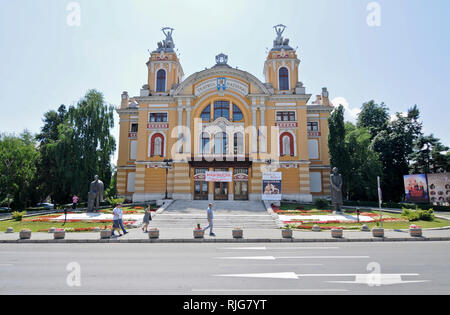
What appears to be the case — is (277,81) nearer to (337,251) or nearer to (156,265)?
(337,251)

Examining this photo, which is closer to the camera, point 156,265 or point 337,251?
point 156,265

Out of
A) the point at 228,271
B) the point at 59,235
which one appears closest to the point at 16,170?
the point at 59,235

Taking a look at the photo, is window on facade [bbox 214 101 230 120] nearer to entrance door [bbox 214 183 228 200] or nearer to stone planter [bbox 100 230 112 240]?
entrance door [bbox 214 183 228 200]

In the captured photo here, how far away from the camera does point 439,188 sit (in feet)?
97.5

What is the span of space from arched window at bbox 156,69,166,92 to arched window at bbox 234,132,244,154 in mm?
13074

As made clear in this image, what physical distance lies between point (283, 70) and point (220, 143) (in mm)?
14259

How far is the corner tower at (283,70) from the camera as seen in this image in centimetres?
3806

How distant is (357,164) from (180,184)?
2368 centimetres

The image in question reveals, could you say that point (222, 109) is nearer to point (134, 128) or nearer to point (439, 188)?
point (134, 128)

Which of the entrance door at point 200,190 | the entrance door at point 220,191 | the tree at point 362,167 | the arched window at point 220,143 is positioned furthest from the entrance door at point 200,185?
the tree at point 362,167

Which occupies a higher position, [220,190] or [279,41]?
[279,41]

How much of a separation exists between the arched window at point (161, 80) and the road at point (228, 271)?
30.8 metres
